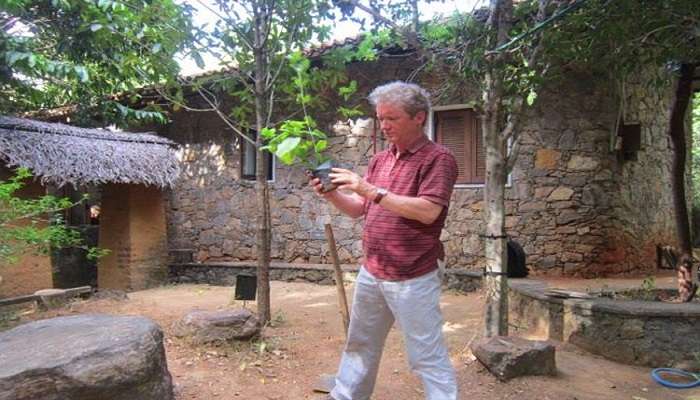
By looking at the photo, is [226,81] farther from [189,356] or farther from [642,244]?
[642,244]

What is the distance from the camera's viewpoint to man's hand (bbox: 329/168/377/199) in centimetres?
211

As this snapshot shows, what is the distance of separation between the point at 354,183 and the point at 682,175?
3495 millimetres

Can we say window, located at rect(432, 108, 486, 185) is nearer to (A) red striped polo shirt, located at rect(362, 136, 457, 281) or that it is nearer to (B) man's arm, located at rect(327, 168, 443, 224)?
(A) red striped polo shirt, located at rect(362, 136, 457, 281)

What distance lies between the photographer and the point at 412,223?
7.15ft

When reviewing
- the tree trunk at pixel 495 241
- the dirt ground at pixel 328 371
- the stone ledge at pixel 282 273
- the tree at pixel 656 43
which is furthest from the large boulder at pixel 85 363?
the stone ledge at pixel 282 273

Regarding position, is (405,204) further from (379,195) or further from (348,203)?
(348,203)

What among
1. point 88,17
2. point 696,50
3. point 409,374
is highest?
point 88,17

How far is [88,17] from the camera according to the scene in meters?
4.75

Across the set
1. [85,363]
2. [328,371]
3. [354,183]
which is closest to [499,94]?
[354,183]

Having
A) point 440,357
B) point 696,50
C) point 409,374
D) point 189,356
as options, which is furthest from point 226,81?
point 696,50

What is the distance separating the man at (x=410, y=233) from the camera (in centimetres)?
212

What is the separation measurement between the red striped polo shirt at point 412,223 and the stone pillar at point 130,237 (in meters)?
6.19

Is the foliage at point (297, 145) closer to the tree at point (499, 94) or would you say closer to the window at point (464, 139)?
the tree at point (499, 94)

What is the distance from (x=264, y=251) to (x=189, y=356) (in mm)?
1087
